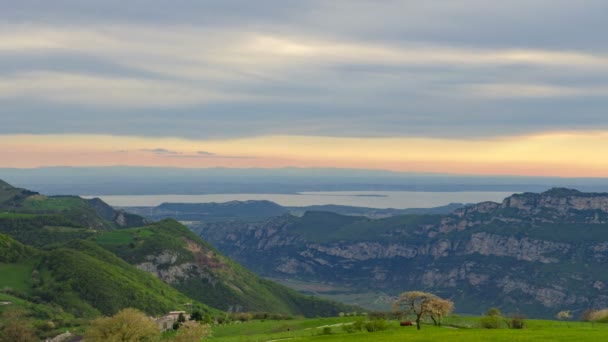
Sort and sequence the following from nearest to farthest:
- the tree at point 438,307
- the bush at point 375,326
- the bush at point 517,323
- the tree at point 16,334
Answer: the bush at point 375,326 < the bush at point 517,323 < the tree at point 438,307 < the tree at point 16,334

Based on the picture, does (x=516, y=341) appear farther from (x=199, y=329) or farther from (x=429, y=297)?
(x=199, y=329)

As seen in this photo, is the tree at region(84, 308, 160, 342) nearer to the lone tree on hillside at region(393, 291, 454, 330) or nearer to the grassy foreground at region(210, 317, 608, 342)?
the grassy foreground at region(210, 317, 608, 342)

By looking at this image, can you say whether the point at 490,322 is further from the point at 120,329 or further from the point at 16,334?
the point at 16,334

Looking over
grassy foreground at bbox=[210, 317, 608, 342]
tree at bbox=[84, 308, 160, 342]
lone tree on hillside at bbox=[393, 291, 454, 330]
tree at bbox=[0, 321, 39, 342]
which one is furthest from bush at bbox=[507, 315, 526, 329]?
tree at bbox=[0, 321, 39, 342]

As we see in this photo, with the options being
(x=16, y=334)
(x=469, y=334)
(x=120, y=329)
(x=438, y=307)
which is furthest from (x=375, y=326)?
(x=16, y=334)

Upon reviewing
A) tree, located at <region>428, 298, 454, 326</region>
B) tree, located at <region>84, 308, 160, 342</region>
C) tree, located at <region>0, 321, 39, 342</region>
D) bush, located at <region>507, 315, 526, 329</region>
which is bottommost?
tree, located at <region>0, 321, 39, 342</region>

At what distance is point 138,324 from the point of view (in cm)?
10462

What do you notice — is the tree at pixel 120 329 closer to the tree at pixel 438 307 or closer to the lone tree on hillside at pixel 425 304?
the lone tree on hillside at pixel 425 304

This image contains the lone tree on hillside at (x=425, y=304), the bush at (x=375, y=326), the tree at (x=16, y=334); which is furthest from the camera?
the tree at (x=16, y=334)

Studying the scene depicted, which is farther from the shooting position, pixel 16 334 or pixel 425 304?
pixel 16 334

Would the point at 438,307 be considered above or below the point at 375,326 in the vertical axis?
above

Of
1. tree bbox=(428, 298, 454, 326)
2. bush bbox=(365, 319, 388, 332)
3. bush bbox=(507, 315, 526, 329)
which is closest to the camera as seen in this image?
bush bbox=(365, 319, 388, 332)

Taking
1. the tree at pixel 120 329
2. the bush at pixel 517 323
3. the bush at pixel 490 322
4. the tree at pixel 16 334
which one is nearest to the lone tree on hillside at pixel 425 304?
the bush at pixel 490 322

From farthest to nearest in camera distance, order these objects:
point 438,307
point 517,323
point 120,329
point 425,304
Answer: point 438,307
point 517,323
point 425,304
point 120,329
